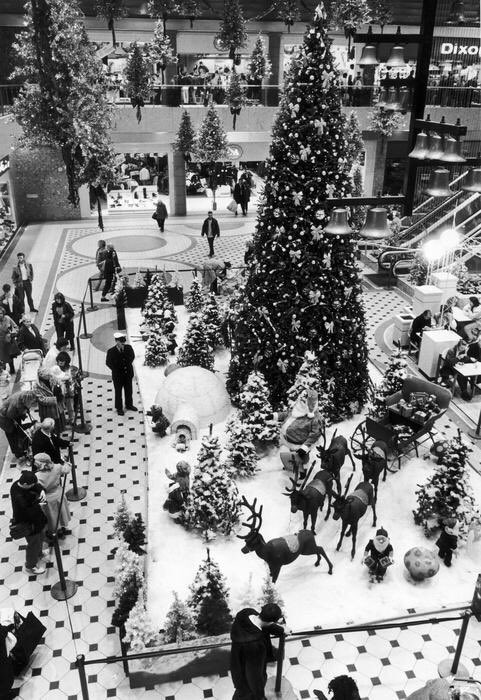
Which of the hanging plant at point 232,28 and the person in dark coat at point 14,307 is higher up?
the hanging plant at point 232,28

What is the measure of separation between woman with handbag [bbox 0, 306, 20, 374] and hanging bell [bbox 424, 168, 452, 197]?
779 cm

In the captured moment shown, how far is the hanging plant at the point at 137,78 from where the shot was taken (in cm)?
2055

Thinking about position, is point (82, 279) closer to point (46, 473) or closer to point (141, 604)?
point (46, 473)

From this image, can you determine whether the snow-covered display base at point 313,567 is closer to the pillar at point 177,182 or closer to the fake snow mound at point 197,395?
the fake snow mound at point 197,395

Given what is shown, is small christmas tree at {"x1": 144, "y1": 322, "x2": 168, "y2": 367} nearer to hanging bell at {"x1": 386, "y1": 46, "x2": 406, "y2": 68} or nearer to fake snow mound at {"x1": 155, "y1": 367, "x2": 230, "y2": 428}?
fake snow mound at {"x1": 155, "y1": 367, "x2": 230, "y2": 428}

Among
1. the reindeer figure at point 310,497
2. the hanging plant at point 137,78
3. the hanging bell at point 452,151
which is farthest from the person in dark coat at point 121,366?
the hanging plant at point 137,78

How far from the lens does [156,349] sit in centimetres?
1168

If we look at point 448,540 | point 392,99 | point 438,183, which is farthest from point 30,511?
point 392,99

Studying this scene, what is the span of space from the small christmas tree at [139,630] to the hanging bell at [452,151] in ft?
16.4

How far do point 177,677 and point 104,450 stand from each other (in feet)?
13.8

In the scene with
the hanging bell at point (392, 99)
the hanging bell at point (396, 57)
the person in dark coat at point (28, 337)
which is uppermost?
the hanging bell at point (396, 57)

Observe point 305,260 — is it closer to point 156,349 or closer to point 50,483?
point 156,349

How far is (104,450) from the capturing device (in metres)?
9.53

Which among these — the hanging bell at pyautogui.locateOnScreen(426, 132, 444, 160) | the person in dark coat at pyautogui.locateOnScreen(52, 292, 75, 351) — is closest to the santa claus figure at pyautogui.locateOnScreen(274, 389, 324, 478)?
the hanging bell at pyautogui.locateOnScreen(426, 132, 444, 160)
